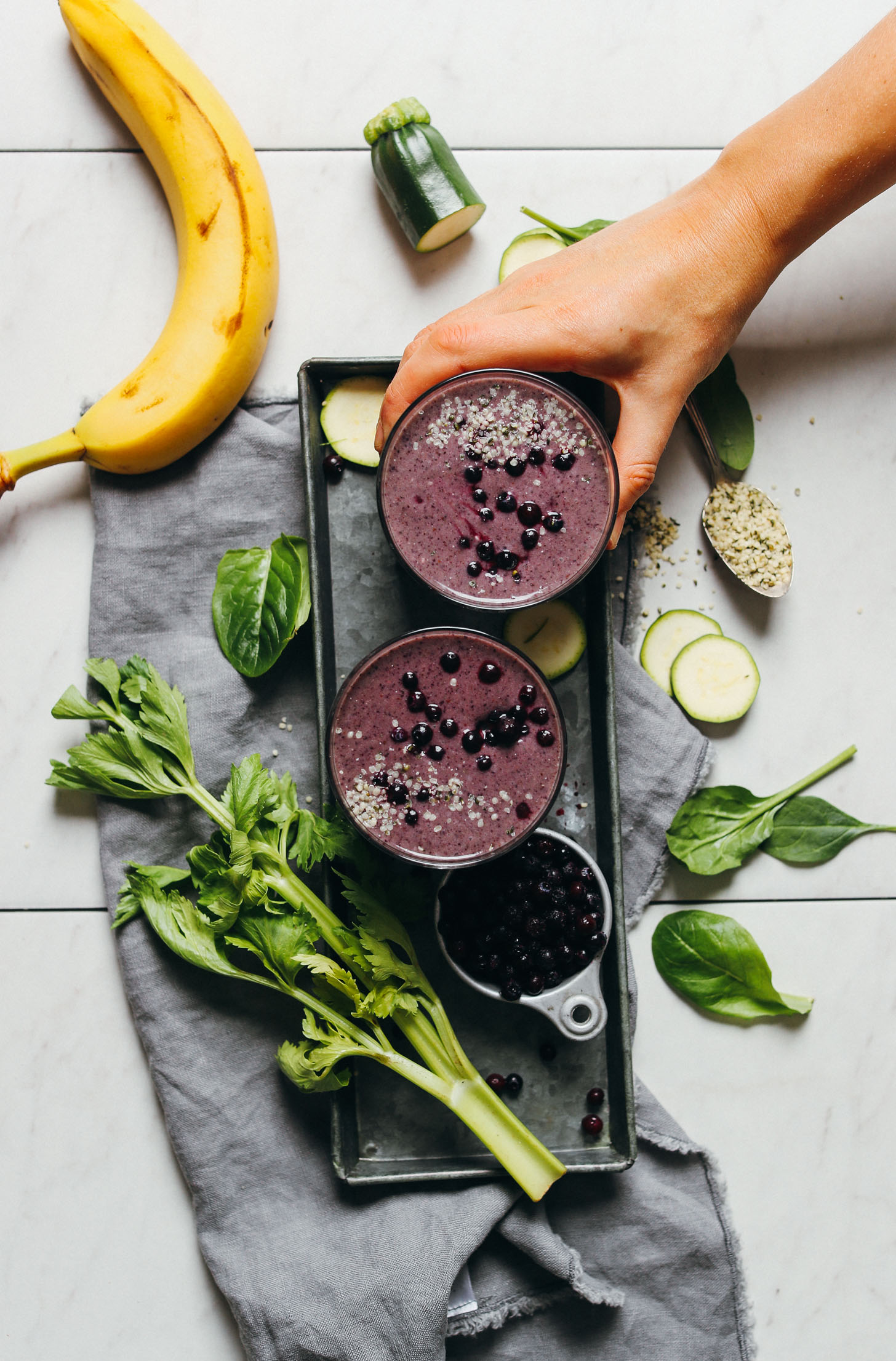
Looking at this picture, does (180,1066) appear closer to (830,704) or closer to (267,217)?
(830,704)

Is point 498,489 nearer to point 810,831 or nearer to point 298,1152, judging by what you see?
point 810,831

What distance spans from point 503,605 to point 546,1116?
1100 millimetres

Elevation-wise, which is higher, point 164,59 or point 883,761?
point 164,59

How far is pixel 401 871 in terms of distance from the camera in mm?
2084

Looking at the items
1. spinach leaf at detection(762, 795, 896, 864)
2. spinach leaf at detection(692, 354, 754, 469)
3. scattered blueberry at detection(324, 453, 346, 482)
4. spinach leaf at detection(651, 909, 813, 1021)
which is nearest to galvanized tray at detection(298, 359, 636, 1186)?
scattered blueberry at detection(324, 453, 346, 482)

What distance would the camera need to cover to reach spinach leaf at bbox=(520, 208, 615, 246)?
2217 mm

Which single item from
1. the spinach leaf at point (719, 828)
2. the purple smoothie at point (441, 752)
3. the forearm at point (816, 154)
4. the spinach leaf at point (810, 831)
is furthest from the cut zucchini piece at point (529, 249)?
the spinach leaf at point (810, 831)

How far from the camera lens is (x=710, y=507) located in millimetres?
2268

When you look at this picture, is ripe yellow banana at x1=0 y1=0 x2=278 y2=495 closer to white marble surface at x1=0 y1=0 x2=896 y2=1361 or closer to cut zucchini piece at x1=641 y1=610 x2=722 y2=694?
white marble surface at x1=0 y1=0 x2=896 y2=1361

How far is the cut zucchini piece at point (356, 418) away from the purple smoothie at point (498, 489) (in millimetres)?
240

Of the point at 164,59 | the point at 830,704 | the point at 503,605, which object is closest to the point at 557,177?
the point at 164,59

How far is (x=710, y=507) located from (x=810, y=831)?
2.61ft

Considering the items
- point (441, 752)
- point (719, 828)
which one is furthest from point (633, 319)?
point (719, 828)

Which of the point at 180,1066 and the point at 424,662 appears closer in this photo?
the point at 424,662
